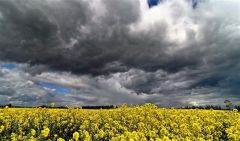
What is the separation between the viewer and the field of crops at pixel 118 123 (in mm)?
16500

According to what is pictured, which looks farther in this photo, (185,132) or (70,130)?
(70,130)

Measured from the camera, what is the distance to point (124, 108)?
2456 cm

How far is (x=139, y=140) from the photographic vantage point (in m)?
11.5

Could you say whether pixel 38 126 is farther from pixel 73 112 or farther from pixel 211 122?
pixel 211 122

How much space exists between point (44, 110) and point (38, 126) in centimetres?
424

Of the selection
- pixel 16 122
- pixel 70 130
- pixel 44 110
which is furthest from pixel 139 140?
pixel 44 110

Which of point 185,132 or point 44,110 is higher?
point 44,110

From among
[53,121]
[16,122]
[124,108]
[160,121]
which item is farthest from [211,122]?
[16,122]

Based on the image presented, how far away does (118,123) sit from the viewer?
66.8ft

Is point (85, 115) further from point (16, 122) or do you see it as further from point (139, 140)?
point (139, 140)

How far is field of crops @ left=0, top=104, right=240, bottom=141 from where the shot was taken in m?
16.5

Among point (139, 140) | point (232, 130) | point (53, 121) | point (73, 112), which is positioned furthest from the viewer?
point (73, 112)

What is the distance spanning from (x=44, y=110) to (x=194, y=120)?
12.4 m

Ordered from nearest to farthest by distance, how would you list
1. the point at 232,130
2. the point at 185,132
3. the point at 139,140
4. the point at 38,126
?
the point at 139,140 < the point at 232,130 < the point at 185,132 < the point at 38,126
